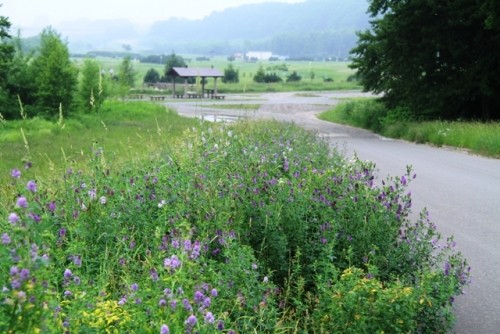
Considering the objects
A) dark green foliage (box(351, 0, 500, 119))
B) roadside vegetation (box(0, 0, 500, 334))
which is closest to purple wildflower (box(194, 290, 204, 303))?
roadside vegetation (box(0, 0, 500, 334))

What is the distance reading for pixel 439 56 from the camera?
24531 mm

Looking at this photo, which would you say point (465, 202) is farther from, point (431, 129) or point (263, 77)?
point (263, 77)

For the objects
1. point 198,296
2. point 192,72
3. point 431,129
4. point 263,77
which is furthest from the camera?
point 263,77

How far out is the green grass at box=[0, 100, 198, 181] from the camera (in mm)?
11547

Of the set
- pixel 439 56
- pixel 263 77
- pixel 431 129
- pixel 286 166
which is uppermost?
pixel 439 56

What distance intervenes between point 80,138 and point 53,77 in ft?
24.2

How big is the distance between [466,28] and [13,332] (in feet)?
80.6

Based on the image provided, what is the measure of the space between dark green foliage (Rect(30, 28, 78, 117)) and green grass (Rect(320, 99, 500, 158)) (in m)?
13.8

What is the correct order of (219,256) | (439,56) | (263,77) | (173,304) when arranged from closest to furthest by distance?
(173,304)
(219,256)
(439,56)
(263,77)

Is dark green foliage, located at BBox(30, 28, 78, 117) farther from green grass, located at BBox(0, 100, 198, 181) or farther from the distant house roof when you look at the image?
the distant house roof

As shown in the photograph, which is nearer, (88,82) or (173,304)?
(173,304)

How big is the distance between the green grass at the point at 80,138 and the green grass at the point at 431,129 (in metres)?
8.94

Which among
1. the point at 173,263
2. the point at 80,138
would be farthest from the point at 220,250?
the point at 80,138

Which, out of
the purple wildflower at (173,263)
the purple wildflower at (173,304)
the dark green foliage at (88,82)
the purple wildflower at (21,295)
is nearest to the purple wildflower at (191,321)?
the purple wildflower at (173,304)
